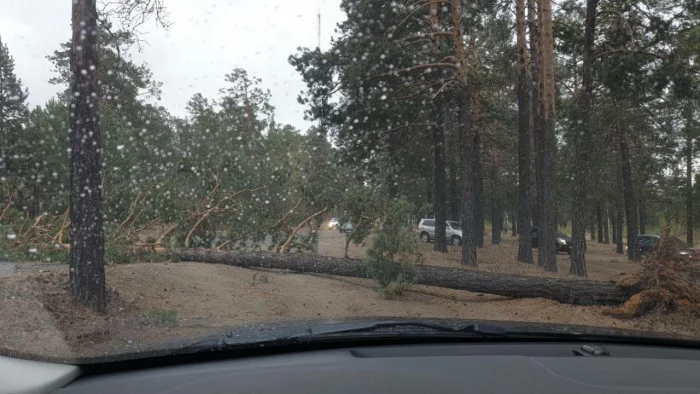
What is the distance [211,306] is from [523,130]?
14219mm

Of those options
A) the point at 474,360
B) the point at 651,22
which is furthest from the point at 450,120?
the point at 474,360

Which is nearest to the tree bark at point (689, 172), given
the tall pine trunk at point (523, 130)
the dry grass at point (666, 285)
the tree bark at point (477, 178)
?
the tall pine trunk at point (523, 130)

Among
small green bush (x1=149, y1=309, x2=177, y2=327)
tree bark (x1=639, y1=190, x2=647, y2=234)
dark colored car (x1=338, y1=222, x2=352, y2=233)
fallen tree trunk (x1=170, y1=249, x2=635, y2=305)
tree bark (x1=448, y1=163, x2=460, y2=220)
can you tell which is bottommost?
small green bush (x1=149, y1=309, x2=177, y2=327)

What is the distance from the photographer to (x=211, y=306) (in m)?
8.83

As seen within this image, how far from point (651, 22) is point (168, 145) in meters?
10.9

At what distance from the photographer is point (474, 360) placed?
112 inches

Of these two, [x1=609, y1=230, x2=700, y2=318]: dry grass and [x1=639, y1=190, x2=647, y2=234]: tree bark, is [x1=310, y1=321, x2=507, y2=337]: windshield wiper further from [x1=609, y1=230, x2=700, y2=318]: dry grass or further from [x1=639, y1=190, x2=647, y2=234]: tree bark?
[x1=639, y1=190, x2=647, y2=234]: tree bark

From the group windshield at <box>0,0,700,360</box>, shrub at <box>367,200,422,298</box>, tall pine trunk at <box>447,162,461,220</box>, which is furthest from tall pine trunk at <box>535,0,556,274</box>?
tall pine trunk at <box>447,162,461,220</box>

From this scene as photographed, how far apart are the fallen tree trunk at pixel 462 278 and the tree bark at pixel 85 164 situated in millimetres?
4209

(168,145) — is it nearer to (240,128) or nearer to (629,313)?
(240,128)

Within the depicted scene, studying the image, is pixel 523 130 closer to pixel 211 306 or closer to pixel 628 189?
pixel 628 189

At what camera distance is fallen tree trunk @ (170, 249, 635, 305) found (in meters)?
9.46

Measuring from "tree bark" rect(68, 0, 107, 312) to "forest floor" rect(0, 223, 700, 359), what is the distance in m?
0.33

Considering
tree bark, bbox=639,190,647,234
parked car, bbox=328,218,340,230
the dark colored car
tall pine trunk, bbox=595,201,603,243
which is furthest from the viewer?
tall pine trunk, bbox=595,201,603,243
